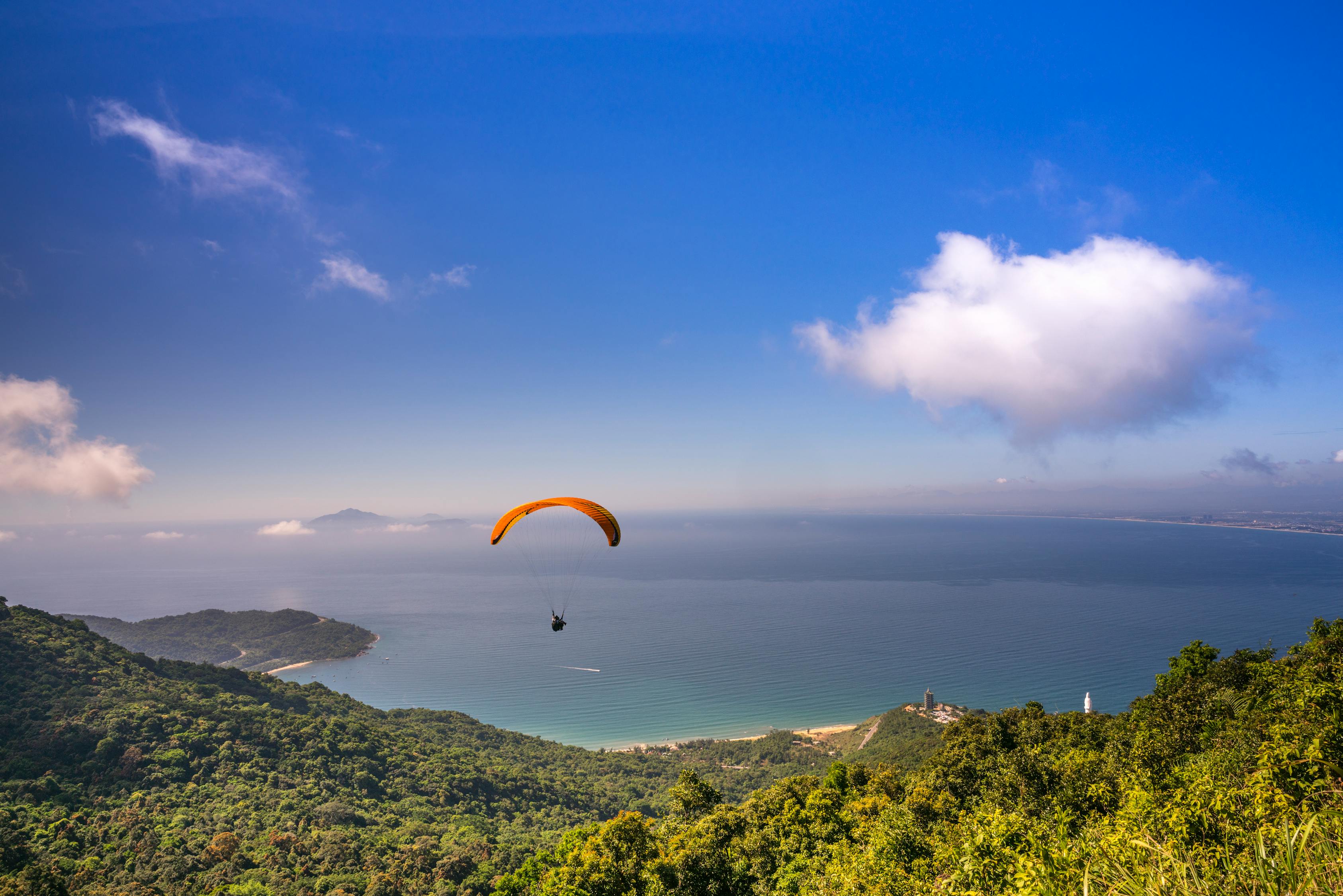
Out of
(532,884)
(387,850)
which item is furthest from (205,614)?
(532,884)

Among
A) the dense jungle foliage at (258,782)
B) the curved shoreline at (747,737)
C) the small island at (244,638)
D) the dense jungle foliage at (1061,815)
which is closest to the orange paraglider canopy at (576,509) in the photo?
the dense jungle foliage at (1061,815)

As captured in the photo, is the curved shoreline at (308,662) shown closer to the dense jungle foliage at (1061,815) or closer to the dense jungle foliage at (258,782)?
the dense jungle foliage at (258,782)

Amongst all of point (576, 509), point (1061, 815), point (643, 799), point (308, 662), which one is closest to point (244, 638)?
point (308, 662)

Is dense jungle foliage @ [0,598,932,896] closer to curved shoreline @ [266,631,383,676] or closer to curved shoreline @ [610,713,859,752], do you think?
curved shoreline @ [610,713,859,752]

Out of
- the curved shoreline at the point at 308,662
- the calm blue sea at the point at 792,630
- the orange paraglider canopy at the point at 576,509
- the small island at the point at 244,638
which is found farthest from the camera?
the small island at the point at 244,638

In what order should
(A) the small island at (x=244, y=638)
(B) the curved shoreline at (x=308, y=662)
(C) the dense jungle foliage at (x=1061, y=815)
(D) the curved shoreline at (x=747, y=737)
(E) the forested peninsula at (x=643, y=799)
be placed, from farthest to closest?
(A) the small island at (x=244, y=638) → (B) the curved shoreline at (x=308, y=662) → (D) the curved shoreline at (x=747, y=737) → (E) the forested peninsula at (x=643, y=799) → (C) the dense jungle foliage at (x=1061, y=815)

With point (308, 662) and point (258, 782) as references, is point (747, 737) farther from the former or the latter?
point (308, 662)

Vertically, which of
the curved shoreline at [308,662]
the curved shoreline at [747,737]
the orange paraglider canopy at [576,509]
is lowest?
the curved shoreline at [308,662]

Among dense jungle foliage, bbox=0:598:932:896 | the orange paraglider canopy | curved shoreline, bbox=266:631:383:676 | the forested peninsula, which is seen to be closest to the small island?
curved shoreline, bbox=266:631:383:676
